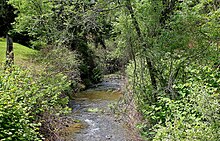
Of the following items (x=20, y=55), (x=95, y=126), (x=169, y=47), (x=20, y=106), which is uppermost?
(x=169, y=47)

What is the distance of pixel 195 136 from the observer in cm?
457

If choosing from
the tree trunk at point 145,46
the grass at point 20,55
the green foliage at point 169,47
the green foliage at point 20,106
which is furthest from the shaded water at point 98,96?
the green foliage at point 169,47

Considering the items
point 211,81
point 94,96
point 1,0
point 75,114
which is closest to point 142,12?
point 211,81

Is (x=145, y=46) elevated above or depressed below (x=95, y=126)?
above

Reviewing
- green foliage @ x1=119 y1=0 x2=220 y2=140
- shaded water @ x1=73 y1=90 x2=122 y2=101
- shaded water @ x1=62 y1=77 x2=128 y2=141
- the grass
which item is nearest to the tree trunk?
green foliage @ x1=119 y1=0 x2=220 y2=140

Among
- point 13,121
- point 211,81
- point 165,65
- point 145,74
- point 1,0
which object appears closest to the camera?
point 13,121

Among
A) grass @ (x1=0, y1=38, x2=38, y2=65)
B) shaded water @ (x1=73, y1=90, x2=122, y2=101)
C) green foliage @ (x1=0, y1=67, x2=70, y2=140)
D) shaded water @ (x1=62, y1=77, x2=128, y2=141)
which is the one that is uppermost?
grass @ (x1=0, y1=38, x2=38, y2=65)

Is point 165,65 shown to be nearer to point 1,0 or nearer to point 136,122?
point 136,122

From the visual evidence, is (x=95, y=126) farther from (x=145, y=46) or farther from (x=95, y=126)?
(x=145, y=46)

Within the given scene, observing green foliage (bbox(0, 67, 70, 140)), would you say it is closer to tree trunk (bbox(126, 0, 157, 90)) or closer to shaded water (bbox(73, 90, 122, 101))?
tree trunk (bbox(126, 0, 157, 90))

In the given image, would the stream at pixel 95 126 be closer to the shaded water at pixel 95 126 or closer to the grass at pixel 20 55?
the shaded water at pixel 95 126

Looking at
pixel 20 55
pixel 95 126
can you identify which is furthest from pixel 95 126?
pixel 20 55

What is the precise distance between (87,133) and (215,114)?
6.48 m

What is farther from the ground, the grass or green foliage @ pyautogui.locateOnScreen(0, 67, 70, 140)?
the grass
